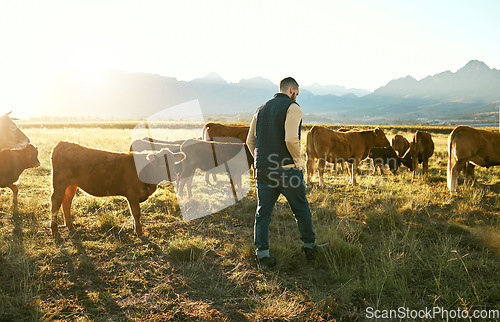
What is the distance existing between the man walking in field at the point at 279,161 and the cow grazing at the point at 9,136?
5054 millimetres

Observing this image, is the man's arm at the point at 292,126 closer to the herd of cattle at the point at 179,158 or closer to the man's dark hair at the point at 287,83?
the man's dark hair at the point at 287,83

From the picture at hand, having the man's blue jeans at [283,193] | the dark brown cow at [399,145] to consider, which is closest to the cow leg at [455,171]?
the dark brown cow at [399,145]

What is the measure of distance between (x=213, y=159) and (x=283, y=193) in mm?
4652

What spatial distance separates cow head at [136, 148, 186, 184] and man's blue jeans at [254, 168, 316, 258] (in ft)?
8.22

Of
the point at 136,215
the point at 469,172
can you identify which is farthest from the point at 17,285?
Answer: the point at 469,172

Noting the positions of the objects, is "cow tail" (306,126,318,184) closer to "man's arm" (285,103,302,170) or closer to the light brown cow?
the light brown cow

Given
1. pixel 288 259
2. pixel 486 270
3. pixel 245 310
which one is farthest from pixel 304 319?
pixel 486 270

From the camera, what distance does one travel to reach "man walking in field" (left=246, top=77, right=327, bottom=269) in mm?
4457

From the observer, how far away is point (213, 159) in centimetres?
895

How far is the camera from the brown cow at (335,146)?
34.8 feet

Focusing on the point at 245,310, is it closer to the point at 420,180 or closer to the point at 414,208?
the point at 414,208

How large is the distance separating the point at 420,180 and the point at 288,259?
331 inches

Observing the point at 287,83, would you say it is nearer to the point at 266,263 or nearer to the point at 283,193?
the point at 283,193

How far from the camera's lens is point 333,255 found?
4734 millimetres
